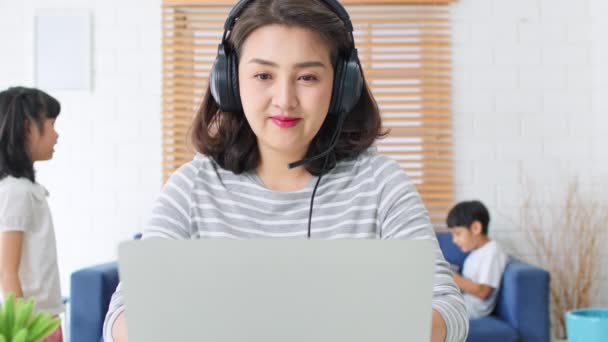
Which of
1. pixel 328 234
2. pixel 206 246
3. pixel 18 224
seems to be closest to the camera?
pixel 206 246

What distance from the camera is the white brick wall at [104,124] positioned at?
13.7 ft

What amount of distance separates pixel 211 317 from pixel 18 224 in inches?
67.2

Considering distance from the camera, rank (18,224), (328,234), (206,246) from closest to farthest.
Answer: (206,246) < (328,234) < (18,224)

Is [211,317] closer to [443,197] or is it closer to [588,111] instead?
[443,197]

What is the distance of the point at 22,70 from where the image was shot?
424 centimetres

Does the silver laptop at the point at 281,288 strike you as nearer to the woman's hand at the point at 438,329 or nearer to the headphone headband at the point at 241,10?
the woman's hand at the point at 438,329

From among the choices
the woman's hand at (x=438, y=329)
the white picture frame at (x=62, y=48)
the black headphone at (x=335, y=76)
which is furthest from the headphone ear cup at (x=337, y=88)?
the white picture frame at (x=62, y=48)

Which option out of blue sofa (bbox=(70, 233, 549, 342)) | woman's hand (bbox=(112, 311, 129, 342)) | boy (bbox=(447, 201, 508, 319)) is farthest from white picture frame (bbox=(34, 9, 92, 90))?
woman's hand (bbox=(112, 311, 129, 342))

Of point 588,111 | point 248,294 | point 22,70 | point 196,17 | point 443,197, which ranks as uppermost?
point 196,17

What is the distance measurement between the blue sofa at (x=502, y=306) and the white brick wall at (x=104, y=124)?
1.04 meters

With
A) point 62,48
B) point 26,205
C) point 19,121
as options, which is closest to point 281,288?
point 26,205

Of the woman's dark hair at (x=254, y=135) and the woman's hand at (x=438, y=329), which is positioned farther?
the woman's dark hair at (x=254, y=135)

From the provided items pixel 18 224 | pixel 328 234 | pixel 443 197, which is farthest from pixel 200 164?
pixel 443 197

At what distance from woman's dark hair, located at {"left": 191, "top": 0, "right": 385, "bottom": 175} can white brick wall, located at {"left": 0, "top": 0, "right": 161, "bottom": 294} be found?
9.81 ft
